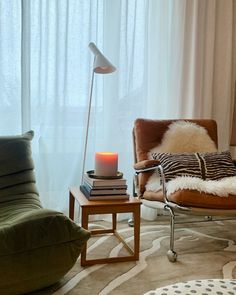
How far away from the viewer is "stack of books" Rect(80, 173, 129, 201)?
2293 mm

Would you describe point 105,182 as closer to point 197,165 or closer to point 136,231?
point 136,231

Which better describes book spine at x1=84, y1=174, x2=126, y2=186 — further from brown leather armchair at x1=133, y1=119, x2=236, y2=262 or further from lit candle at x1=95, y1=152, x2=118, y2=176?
brown leather armchair at x1=133, y1=119, x2=236, y2=262

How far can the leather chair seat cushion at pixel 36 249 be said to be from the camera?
1.64 m

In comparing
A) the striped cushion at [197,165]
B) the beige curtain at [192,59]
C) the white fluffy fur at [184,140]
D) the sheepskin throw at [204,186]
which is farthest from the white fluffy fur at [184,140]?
the sheepskin throw at [204,186]

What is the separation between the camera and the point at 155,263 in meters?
2.27

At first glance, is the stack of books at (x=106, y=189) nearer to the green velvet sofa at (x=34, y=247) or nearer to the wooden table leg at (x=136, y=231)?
the wooden table leg at (x=136, y=231)

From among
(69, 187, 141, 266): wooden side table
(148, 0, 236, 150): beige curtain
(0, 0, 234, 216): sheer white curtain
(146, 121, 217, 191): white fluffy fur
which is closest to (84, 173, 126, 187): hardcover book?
(69, 187, 141, 266): wooden side table

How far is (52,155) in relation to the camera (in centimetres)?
298

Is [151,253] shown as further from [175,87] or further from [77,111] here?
[175,87]

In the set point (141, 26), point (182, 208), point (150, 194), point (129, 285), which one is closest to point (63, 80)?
point (141, 26)

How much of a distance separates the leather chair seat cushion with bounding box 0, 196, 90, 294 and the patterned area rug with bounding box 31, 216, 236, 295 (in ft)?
0.59

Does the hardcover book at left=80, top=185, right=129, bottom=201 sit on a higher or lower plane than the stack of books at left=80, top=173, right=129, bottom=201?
lower

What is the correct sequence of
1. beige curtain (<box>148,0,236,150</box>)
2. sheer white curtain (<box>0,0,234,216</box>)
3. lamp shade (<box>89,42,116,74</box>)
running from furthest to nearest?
beige curtain (<box>148,0,236,150</box>) < sheer white curtain (<box>0,0,234,216</box>) < lamp shade (<box>89,42,116,74</box>)

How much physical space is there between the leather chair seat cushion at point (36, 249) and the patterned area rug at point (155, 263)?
178 millimetres
